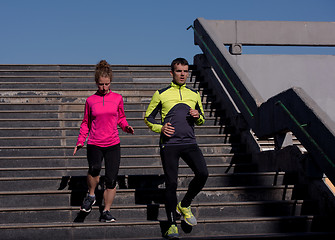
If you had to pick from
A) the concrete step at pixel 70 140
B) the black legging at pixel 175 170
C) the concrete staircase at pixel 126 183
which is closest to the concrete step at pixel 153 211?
the concrete staircase at pixel 126 183

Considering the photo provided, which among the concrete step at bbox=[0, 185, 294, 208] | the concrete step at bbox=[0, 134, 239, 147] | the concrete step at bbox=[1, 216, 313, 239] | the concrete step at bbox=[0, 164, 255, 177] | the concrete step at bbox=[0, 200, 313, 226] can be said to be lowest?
the concrete step at bbox=[1, 216, 313, 239]

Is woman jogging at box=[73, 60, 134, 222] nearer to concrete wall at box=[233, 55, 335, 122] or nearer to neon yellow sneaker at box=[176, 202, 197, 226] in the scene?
neon yellow sneaker at box=[176, 202, 197, 226]

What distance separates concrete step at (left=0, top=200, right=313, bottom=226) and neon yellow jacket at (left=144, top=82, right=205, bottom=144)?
97 cm

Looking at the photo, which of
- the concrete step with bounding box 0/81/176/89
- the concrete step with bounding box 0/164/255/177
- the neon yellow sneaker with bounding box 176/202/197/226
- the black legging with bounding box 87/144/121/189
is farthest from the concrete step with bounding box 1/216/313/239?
the concrete step with bounding box 0/81/176/89

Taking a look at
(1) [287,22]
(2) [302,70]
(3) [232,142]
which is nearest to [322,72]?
(2) [302,70]

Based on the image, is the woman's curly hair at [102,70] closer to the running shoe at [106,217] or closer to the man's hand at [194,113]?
the man's hand at [194,113]

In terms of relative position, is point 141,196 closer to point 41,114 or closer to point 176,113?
point 176,113

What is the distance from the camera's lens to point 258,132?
24.4ft

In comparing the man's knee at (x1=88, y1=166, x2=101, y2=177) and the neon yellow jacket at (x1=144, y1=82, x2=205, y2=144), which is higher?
the neon yellow jacket at (x1=144, y1=82, x2=205, y2=144)

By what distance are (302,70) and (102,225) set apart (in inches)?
311

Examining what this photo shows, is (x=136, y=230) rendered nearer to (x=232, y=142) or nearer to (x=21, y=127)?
(x=232, y=142)

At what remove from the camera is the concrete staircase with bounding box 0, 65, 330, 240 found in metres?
5.50

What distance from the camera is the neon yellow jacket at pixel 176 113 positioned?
212 inches

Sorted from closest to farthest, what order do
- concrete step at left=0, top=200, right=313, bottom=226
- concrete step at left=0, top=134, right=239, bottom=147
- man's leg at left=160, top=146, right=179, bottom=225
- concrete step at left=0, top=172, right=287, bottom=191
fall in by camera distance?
man's leg at left=160, top=146, right=179, bottom=225 → concrete step at left=0, top=200, right=313, bottom=226 → concrete step at left=0, top=172, right=287, bottom=191 → concrete step at left=0, top=134, right=239, bottom=147
